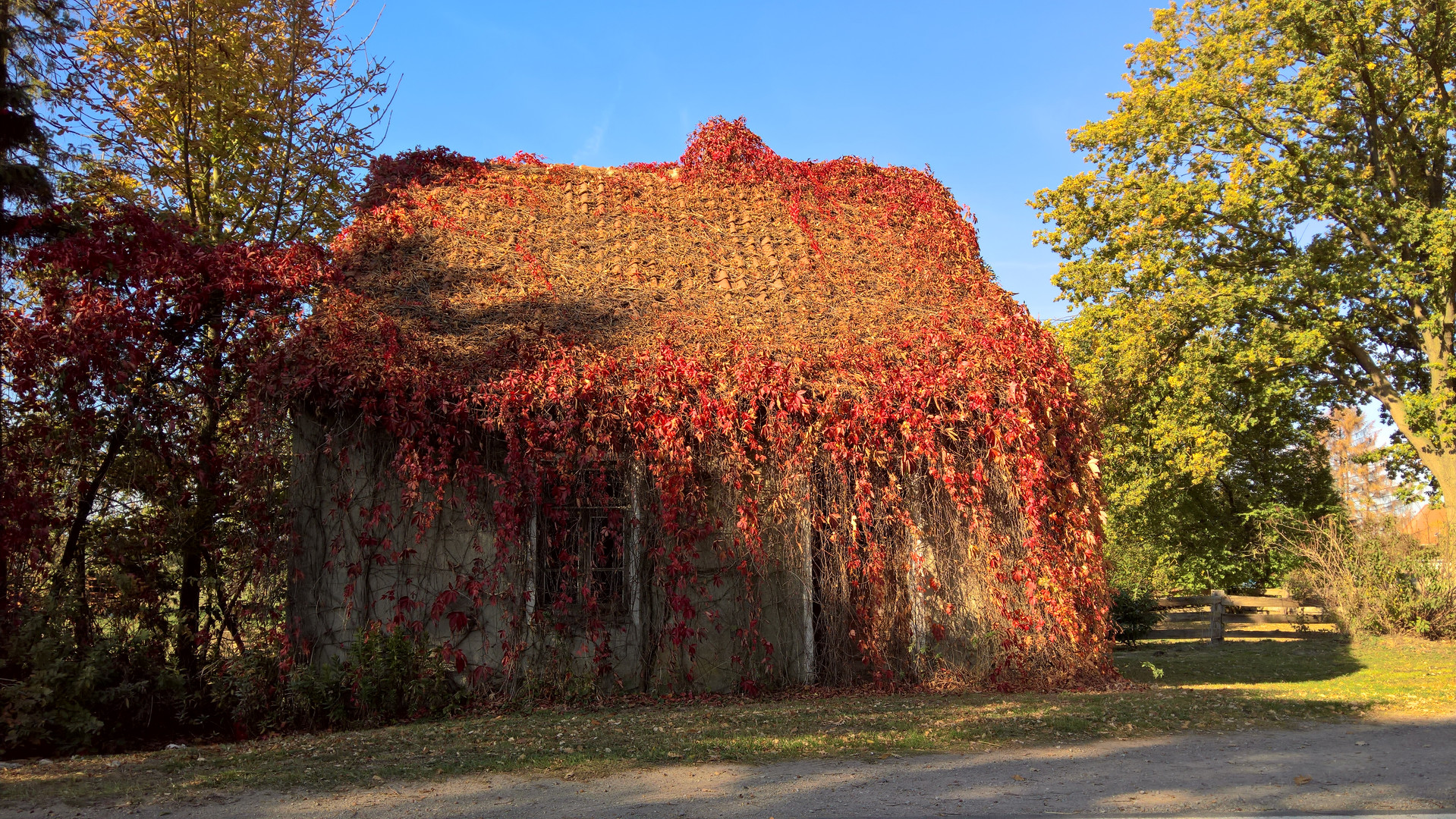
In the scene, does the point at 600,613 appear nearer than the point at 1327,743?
No

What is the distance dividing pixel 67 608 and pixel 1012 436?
28.4ft

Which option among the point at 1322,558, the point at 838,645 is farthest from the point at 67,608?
the point at 1322,558

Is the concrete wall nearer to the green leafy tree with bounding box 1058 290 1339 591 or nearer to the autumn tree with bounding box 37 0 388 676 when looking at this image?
the autumn tree with bounding box 37 0 388 676

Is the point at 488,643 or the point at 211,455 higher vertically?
the point at 211,455

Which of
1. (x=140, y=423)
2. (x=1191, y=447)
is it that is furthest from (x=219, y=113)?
(x=1191, y=447)

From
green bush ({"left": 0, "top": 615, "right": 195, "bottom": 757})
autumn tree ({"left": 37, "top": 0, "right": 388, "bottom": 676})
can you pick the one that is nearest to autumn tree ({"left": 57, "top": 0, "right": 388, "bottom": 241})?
autumn tree ({"left": 37, "top": 0, "right": 388, "bottom": 676})

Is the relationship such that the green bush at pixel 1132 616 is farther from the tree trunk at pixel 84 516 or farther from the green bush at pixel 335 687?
the tree trunk at pixel 84 516

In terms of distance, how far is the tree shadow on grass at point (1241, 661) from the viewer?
11.5 meters

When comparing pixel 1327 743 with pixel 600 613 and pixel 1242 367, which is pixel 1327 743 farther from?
pixel 1242 367

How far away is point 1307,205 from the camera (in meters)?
20.3

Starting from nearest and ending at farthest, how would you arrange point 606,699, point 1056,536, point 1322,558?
point 606,699, point 1056,536, point 1322,558

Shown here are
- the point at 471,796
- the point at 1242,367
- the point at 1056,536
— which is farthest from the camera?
the point at 1242,367

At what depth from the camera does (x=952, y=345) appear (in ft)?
31.3

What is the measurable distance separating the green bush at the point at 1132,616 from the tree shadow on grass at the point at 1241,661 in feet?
1.01
